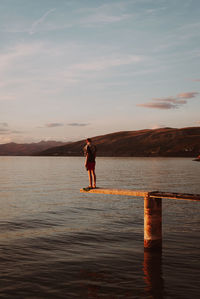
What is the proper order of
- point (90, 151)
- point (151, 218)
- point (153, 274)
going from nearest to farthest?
1. point (153, 274)
2. point (151, 218)
3. point (90, 151)

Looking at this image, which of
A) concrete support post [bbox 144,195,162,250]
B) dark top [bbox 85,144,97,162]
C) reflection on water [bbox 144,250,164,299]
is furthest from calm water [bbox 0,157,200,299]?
dark top [bbox 85,144,97,162]

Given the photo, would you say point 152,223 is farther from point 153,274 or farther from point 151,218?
Result: point 153,274

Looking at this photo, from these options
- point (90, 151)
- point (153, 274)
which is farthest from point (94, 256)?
point (90, 151)

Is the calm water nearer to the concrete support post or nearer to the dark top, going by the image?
the concrete support post

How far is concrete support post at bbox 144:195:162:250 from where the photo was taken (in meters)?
15.5

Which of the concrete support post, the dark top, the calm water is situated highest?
the dark top

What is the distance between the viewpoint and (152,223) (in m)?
15.5

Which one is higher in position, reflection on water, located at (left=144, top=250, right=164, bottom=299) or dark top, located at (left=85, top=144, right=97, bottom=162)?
dark top, located at (left=85, top=144, right=97, bottom=162)

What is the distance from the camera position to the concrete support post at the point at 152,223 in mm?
15461

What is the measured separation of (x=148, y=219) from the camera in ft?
50.9

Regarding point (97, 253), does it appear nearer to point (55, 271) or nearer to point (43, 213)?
point (55, 271)

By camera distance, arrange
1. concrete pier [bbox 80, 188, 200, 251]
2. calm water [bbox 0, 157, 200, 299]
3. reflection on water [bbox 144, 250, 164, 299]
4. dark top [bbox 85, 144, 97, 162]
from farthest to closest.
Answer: dark top [bbox 85, 144, 97, 162] < concrete pier [bbox 80, 188, 200, 251] < calm water [bbox 0, 157, 200, 299] < reflection on water [bbox 144, 250, 164, 299]

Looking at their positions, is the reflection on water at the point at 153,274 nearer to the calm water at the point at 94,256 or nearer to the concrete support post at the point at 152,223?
the calm water at the point at 94,256

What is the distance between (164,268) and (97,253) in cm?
339
